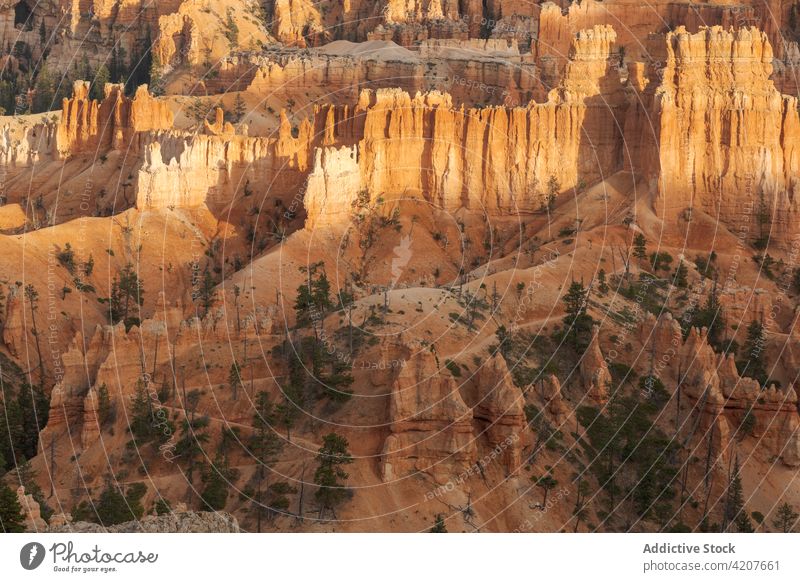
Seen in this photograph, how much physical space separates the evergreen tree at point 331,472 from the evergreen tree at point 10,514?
14218 millimetres

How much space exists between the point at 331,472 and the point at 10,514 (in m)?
16.0

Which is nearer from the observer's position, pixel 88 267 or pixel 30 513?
pixel 30 513

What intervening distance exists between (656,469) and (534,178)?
3802cm

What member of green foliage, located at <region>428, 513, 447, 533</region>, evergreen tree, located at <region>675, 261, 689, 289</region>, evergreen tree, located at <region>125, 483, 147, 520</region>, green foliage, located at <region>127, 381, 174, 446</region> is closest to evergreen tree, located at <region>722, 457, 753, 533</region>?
green foliage, located at <region>428, 513, 447, 533</region>

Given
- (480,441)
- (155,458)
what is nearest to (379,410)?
(480,441)

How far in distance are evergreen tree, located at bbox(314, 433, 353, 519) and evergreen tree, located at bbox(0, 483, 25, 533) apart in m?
14.2

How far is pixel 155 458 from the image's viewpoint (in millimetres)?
81125

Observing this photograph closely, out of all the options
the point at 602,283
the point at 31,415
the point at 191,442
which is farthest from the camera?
the point at 602,283

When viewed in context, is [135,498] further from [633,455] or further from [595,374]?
[595,374]

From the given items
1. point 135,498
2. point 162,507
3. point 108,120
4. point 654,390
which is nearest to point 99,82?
point 108,120

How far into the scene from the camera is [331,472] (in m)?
76.7

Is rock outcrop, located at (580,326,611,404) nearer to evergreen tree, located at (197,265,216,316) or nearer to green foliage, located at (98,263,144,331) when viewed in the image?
evergreen tree, located at (197,265,216,316)

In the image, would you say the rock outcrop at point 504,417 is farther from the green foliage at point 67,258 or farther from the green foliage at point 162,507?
the green foliage at point 67,258

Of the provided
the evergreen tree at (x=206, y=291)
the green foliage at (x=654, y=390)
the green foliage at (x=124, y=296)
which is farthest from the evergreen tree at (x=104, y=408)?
the green foliage at (x=654, y=390)
